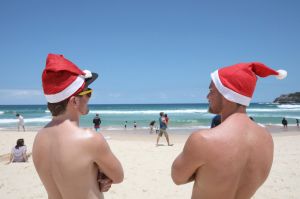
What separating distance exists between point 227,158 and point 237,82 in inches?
19.5

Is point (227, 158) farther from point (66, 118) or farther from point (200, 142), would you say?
point (66, 118)

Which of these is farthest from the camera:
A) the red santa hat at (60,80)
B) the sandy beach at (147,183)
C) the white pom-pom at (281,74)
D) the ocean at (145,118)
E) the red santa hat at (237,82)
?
the ocean at (145,118)

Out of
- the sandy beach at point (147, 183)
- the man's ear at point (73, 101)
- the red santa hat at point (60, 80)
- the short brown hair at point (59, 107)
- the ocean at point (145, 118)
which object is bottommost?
the ocean at point (145, 118)

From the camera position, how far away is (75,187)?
2.04 meters

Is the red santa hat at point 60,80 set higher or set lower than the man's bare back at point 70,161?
higher

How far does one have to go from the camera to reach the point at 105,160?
2.09 m

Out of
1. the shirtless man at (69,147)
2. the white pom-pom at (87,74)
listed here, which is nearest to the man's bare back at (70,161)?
the shirtless man at (69,147)

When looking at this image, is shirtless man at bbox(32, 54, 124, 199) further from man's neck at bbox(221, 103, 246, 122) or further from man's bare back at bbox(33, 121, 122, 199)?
man's neck at bbox(221, 103, 246, 122)

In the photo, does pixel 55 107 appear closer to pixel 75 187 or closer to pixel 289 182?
pixel 75 187

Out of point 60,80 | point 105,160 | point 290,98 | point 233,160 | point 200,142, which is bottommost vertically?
point 290,98

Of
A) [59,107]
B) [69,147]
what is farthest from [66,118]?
[69,147]

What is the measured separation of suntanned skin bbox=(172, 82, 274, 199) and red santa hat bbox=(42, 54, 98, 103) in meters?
0.89

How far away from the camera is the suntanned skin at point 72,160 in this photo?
6.67 ft

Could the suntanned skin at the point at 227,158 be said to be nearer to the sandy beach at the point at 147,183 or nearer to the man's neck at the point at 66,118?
the man's neck at the point at 66,118
